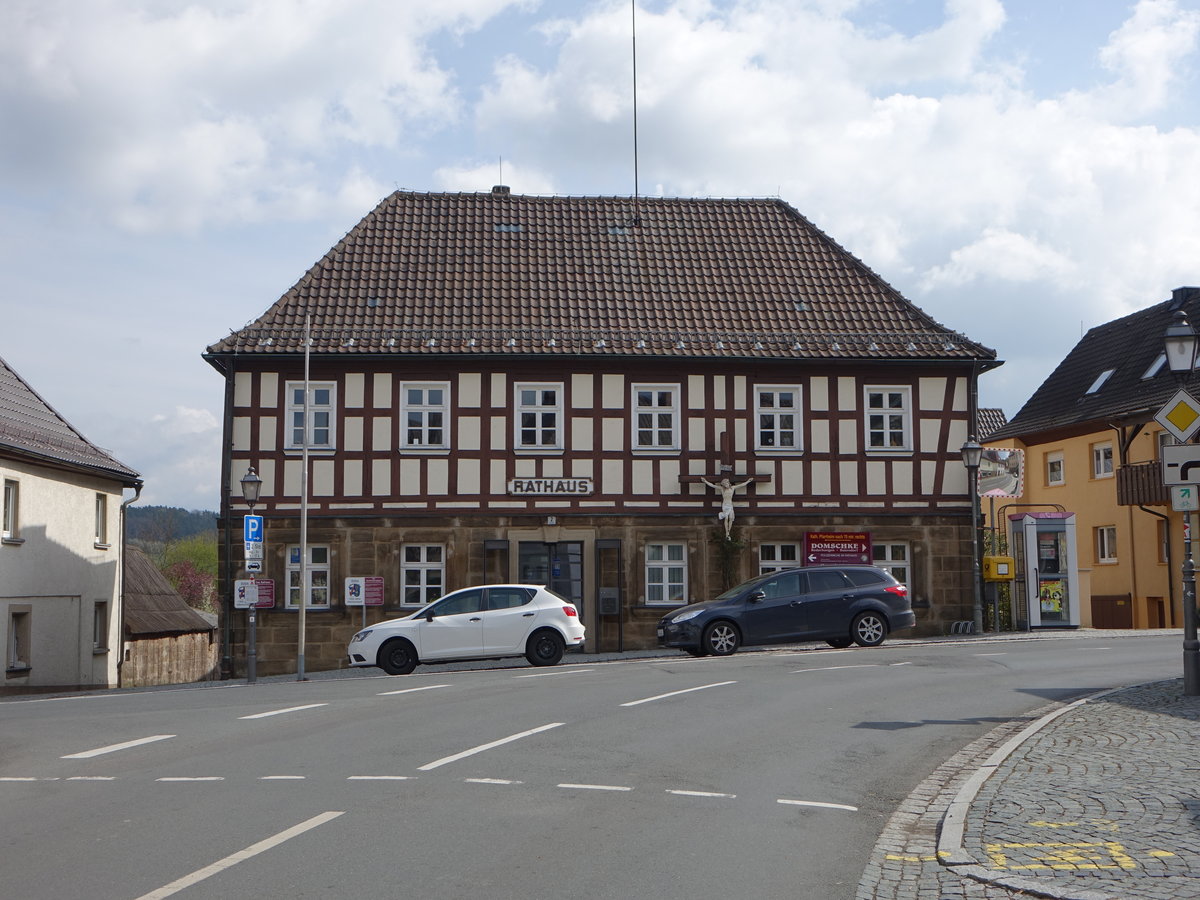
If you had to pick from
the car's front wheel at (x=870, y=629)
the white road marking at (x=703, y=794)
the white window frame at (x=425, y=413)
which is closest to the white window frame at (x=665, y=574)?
the white window frame at (x=425, y=413)

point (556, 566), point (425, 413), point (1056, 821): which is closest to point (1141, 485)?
point (556, 566)

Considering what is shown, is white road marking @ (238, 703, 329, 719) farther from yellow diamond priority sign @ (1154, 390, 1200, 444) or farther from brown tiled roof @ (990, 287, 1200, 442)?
brown tiled roof @ (990, 287, 1200, 442)

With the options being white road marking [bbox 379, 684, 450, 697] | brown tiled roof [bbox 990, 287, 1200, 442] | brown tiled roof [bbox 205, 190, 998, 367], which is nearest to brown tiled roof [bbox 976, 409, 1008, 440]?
brown tiled roof [bbox 990, 287, 1200, 442]

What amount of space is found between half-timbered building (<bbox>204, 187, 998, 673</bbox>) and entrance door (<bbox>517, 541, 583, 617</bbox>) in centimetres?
5

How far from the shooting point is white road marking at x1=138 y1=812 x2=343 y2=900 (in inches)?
265

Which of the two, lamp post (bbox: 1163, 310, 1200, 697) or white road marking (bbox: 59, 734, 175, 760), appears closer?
white road marking (bbox: 59, 734, 175, 760)

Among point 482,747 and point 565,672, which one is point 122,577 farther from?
point 482,747

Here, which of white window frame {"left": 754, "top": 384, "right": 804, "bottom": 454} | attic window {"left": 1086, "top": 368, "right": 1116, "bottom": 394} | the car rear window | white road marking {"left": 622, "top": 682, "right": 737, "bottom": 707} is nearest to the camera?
white road marking {"left": 622, "top": 682, "right": 737, "bottom": 707}

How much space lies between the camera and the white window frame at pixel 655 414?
1224 inches

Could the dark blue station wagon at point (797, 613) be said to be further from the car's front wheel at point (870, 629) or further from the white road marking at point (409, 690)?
the white road marking at point (409, 690)

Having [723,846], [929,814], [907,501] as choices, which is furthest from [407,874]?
[907,501]

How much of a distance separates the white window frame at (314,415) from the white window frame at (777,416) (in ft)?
31.2

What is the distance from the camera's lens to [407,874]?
7.16 metres

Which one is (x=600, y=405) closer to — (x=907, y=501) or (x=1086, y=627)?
(x=907, y=501)
